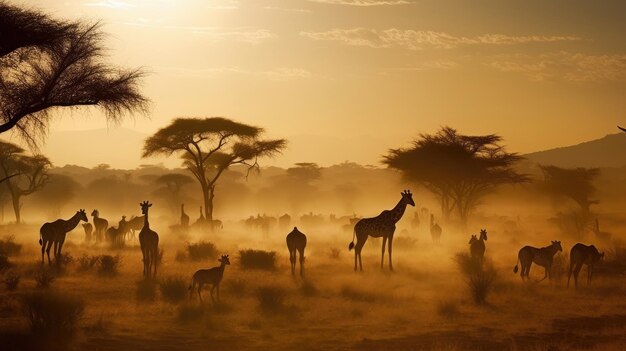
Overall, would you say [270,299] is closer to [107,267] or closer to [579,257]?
[107,267]

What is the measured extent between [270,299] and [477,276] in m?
7.45

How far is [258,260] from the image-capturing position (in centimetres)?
2364

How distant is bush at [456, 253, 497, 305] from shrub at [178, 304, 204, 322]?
23.2 ft

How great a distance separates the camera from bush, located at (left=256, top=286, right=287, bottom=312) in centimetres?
1596

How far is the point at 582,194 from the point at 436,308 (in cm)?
4311

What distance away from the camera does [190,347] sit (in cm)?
1250

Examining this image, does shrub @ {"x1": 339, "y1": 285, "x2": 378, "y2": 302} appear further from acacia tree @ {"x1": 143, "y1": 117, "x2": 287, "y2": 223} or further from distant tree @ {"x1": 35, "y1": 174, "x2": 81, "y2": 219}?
distant tree @ {"x1": 35, "y1": 174, "x2": 81, "y2": 219}

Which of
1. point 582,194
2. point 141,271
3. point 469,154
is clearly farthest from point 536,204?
point 141,271

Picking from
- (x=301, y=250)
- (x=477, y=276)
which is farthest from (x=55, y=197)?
(x=477, y=276)

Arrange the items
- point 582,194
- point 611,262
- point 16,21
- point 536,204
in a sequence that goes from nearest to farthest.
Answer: point 16,21
point 611,262
point 582,194
point 536,204

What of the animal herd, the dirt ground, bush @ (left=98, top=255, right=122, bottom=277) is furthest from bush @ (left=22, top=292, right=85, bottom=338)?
bush @ (left=98, top=255, right=122, bottom=277)

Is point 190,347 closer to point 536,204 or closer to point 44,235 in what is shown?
point 44,235

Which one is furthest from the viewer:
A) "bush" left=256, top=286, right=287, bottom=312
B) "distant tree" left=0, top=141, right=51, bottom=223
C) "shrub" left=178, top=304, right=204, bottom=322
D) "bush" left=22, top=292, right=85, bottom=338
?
"distant tree" left=0, top=141, right=51, bottom=223

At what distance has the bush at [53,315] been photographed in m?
12.5
